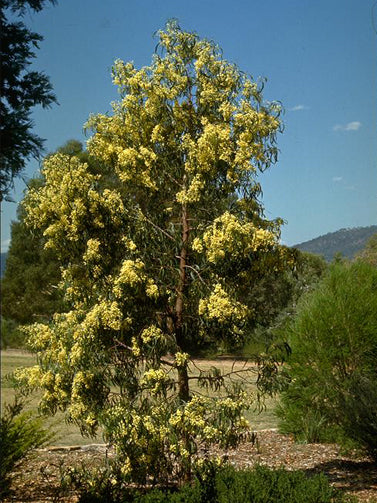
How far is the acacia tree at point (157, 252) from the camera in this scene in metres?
5.54

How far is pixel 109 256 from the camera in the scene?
601 cm

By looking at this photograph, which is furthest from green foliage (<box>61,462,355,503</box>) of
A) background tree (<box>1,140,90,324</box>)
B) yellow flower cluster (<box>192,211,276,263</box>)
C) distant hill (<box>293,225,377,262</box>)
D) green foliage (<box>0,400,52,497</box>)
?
distant hill (<box>293,225,377,262</box>)

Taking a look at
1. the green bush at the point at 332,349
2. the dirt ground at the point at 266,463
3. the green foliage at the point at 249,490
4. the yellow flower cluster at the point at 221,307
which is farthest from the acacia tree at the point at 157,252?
the green bush at the point at 332,349

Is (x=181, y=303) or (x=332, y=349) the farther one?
(x=332, y=349)

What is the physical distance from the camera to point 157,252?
19.8 feet

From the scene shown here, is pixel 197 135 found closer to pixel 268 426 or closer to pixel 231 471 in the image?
pixel 231 471

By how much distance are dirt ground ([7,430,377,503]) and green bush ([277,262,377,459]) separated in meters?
0.38

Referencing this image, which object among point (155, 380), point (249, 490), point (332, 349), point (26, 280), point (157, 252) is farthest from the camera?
point (26, 280)

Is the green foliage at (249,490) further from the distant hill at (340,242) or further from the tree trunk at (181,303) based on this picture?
the distant hill at (340,242)

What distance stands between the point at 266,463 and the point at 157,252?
3.70m

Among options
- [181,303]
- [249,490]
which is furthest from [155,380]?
[249,490]

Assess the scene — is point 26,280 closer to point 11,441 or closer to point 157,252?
point 11,441

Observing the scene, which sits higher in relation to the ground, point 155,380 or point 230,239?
point 230,239

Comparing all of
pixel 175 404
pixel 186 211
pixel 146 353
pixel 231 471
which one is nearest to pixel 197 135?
pixel 186 211
